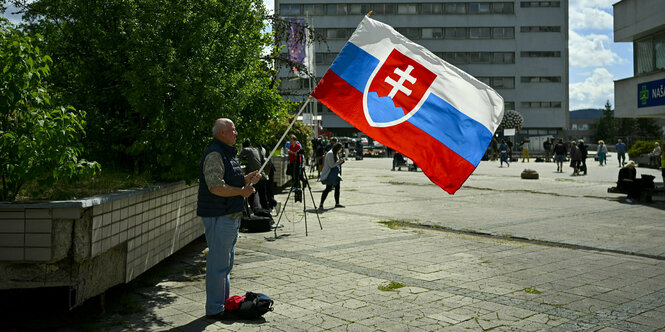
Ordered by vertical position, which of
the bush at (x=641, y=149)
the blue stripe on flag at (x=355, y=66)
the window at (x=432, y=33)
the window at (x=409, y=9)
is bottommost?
the blue stripe on flag at (x=355, y=66)

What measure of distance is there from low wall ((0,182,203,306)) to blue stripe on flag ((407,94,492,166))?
9.67 feet

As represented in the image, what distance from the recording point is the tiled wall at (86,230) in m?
4.71

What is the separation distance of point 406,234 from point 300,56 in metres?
12.6

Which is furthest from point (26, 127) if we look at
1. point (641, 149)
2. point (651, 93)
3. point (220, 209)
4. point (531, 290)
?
point (641, 149)

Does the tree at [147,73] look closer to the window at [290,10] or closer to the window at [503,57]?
the window at [290,10]

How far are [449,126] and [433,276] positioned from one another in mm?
2208

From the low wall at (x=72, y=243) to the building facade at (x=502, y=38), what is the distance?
75.3 meters

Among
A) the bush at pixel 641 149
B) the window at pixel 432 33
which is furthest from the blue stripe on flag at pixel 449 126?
the window at pixel 432 33

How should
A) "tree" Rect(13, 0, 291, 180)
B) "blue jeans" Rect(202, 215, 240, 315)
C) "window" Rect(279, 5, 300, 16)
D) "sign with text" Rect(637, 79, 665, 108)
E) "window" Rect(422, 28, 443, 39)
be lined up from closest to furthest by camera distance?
"blue jeans" Rect(202, 215, 240, 315) < "tree" Rect(13, 0, 291, 180) < "sign with text" Rect(637, 79, 665, 108) < "window" Rect(279, 5, 300, 16) < "window" Rect(422, 28, 443, 39)

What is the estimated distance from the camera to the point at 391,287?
21.1 ft

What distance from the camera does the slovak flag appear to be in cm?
546

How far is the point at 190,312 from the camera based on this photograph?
5477 mm

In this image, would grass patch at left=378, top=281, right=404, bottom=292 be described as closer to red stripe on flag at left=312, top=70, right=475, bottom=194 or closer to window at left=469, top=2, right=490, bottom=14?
red stripe on flag at left=312, top=70, right=475, bottom=194

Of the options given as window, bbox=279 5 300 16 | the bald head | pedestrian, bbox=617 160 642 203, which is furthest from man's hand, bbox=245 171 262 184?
window, bbox=279 5 300 16
